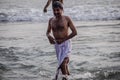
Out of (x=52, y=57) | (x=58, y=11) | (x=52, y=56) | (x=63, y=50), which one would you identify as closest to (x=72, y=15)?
(x=52, y=56)

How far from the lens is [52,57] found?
30.3 feet

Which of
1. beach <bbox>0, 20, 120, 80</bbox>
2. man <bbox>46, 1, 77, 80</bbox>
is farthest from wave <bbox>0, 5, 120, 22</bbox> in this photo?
man <bbox>46, 1, 77, 80</bbox>

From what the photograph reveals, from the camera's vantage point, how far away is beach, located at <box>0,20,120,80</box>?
7470mm

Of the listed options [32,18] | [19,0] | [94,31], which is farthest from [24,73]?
[19,0]

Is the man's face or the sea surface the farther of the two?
the sea surface

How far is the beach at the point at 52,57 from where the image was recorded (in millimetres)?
7470

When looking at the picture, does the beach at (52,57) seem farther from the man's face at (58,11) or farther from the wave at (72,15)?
the wave at (72,15)

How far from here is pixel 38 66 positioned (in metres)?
8.29

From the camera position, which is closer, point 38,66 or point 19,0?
point 38,66

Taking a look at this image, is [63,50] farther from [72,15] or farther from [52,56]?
[72,15]

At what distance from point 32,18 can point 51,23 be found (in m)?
15.5

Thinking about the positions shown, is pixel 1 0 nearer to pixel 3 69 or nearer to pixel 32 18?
pixel 32 18

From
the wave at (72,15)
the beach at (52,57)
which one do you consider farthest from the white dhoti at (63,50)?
the wave at (72,15)

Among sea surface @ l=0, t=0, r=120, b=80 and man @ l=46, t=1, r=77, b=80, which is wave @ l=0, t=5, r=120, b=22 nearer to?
sea surface @ l=0, t=0, r=120, b=80
